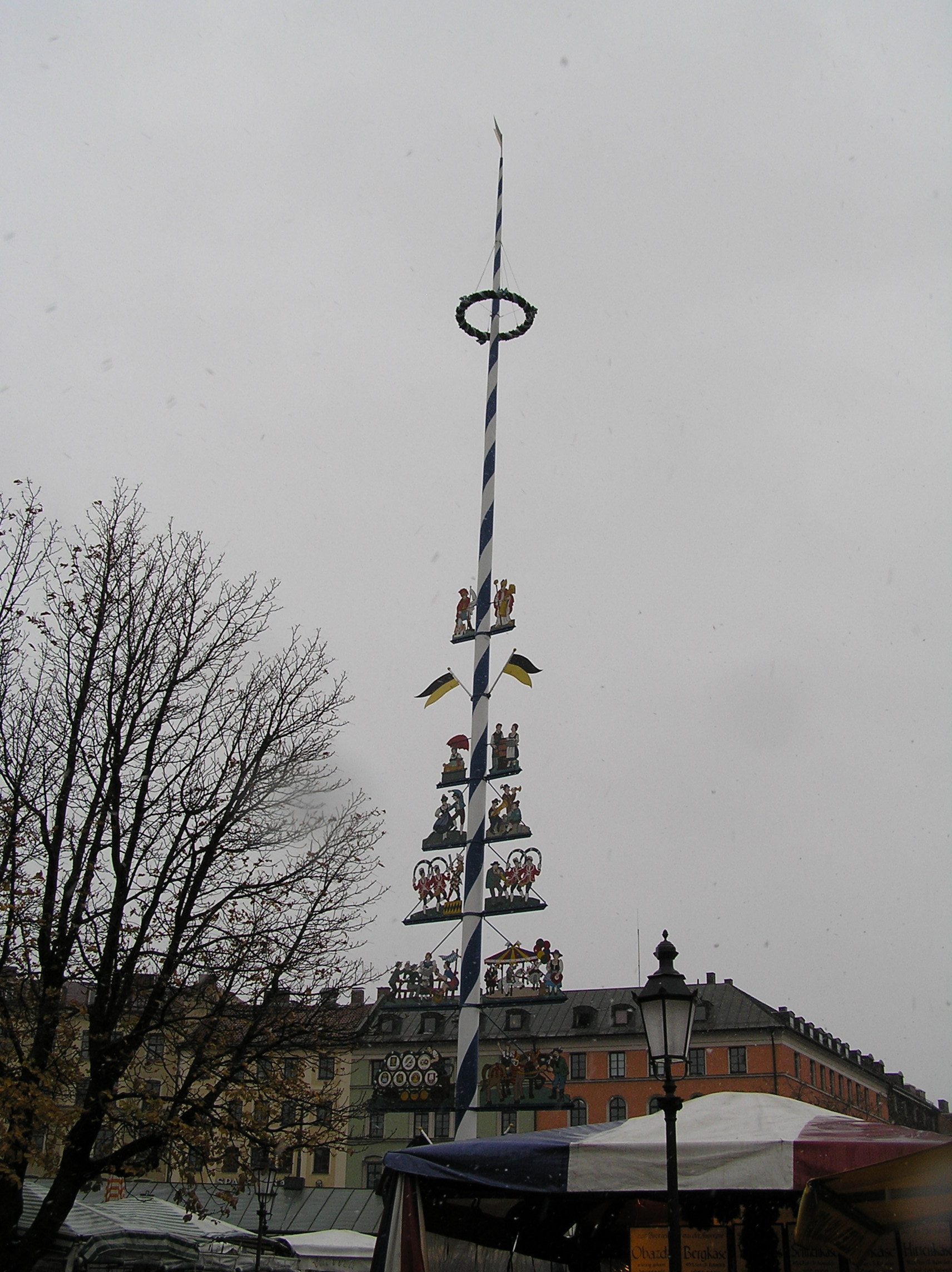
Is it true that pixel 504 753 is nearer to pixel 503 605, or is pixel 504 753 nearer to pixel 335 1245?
pixel 503 605

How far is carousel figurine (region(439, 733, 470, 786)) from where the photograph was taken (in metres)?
18.2

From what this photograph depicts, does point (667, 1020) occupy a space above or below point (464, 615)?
below

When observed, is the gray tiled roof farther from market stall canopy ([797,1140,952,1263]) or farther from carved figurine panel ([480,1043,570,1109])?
market stall canopy ([797,1140,952,1263])

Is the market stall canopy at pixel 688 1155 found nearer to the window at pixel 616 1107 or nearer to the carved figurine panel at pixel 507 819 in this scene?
the carved figurine panel at pixel 507 819

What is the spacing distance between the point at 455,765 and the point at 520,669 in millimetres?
1840

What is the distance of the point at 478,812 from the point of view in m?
17.2

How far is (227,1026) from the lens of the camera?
13.3 meters

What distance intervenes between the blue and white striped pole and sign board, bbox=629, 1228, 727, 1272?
5716 mm

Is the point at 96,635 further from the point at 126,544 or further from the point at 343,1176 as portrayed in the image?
the point at 343,1176

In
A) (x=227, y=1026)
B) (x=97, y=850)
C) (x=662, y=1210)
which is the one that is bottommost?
(x=662, y=1210)

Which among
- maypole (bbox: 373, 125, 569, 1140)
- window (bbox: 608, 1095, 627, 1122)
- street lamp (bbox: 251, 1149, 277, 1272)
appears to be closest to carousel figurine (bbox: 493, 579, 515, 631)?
maypole (bbox: 373, 125, 569, 1140)

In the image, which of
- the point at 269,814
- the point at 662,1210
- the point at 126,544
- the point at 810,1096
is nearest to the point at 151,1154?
the point at 269,814

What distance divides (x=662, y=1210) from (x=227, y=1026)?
5463 millimetres

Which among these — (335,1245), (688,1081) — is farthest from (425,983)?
(688,1081)
